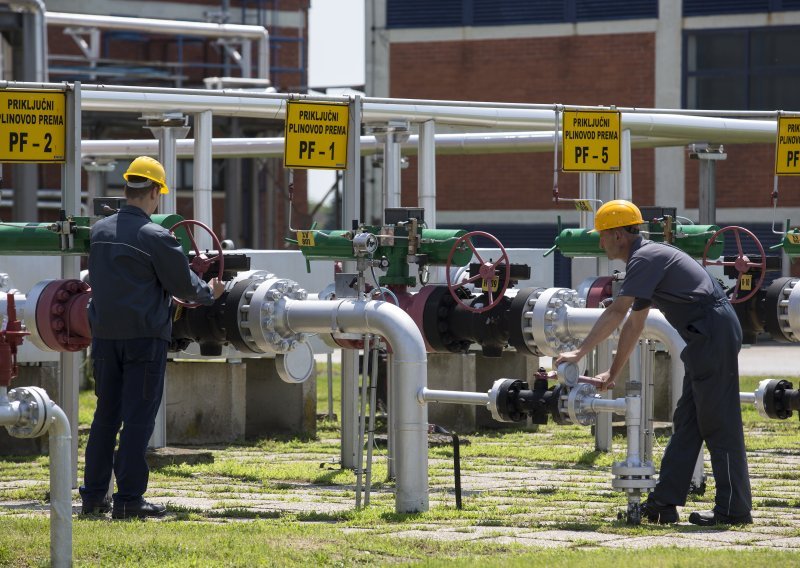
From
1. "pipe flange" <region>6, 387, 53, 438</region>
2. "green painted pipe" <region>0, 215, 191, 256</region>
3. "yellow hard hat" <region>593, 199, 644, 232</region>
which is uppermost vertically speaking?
"yellow hard hat" <region>593, 199, 644, 232</region>

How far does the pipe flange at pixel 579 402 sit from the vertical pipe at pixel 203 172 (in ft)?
12.5

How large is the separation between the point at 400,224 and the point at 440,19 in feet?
58.7

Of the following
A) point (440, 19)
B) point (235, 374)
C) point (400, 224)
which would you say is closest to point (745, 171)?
point (440, 19)

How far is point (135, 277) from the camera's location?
7520 millimetres

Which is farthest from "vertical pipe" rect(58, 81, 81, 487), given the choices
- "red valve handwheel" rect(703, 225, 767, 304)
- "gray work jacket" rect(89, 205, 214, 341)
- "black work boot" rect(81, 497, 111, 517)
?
"red valve handwheel" rect(703, 225, 767, 304)

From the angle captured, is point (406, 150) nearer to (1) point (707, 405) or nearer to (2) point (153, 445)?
(2) point (153, 445)

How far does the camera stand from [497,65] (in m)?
25.7

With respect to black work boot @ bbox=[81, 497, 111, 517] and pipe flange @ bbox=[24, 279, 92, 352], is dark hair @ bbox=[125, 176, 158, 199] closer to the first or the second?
pipe flange @ bbox=[24, 279, 92, 352]

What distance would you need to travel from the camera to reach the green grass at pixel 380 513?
231 inches

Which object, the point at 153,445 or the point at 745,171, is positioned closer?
the point at 153,445

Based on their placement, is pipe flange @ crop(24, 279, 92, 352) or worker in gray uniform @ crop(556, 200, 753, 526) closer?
worker in gray uniform @ crop(556, 200, 753, 526)

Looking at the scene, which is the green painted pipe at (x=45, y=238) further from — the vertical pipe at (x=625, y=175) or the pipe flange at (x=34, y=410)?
the vertical pipe at (x=625, y=175)

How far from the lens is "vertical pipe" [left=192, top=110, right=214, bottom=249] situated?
34.8ft

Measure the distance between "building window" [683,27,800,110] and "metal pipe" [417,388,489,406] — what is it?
17730 millimetres
